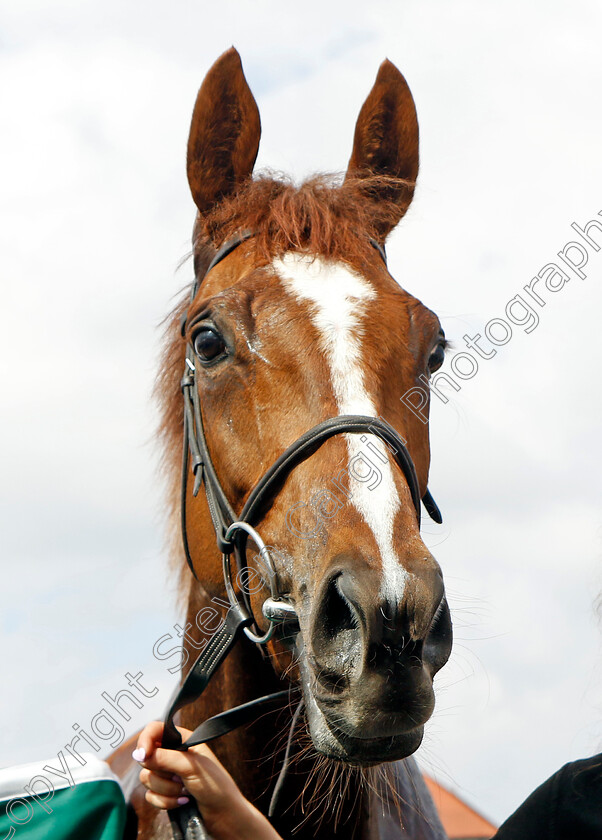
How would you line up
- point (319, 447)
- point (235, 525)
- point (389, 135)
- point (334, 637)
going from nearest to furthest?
1. point (334, 637)
2. point (319, 447)
3. point (235, 525)
4. point (389, 135)

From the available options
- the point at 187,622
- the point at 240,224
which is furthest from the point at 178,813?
the point at 240,224

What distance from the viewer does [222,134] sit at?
11.8 feet

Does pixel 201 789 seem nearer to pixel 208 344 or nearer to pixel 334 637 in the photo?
pixel 334 637

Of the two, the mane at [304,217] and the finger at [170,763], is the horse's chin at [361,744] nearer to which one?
the finger at [170,763]

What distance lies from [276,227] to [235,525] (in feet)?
3.91

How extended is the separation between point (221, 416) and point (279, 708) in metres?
1.07

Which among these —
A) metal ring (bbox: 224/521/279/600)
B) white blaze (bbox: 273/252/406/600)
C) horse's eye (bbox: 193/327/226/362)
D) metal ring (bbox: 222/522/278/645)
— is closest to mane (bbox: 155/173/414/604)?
white blaze (bbox: 273/252/406/600)

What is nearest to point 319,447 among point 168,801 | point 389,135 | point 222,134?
point 168,801

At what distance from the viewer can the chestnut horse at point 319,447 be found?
2.22 meters

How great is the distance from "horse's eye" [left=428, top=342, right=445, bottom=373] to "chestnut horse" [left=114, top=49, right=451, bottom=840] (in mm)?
13

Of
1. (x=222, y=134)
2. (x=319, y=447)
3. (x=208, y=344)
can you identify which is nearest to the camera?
(x=319, y=447)

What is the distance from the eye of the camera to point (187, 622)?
346cm

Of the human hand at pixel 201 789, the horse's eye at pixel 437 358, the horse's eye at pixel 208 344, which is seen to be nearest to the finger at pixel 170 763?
the human hand at pixel 201 789

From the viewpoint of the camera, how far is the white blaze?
90.0 inches
